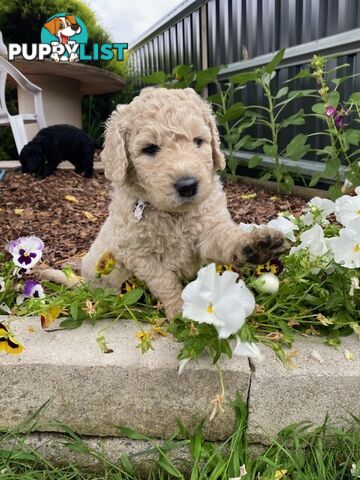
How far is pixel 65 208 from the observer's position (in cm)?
452

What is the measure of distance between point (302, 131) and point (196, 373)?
3812 millimetres

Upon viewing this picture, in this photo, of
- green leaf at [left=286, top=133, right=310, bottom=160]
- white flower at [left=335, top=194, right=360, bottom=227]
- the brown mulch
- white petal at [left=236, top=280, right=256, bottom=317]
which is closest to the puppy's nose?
white petal at [left=236, top=280, right=256, bottom=317]

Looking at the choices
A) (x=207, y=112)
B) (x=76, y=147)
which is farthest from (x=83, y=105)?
(x=207, y=112)

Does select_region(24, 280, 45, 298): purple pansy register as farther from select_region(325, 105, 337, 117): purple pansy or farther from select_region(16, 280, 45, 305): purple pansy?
select_region(325, 105, 337, 117): purple pansy

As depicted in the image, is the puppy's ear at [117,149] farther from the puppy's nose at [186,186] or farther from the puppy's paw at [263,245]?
the puppy's paw at [263,245]

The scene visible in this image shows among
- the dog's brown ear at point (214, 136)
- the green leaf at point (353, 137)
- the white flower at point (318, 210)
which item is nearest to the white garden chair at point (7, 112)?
the green leaf at point (353, 137)

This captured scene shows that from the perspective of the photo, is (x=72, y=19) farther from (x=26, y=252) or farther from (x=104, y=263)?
(x=104, y=263)

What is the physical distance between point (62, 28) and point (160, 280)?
7.09 meters

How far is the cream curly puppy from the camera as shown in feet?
6.14

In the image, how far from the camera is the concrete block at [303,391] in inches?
71.8

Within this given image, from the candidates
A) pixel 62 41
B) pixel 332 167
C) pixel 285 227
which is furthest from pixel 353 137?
pixel 62 41

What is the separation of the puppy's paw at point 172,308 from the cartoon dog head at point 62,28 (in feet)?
22.9

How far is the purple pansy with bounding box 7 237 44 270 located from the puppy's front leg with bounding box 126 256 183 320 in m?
0.48

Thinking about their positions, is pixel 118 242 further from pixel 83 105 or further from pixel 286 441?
pixel 83 105
